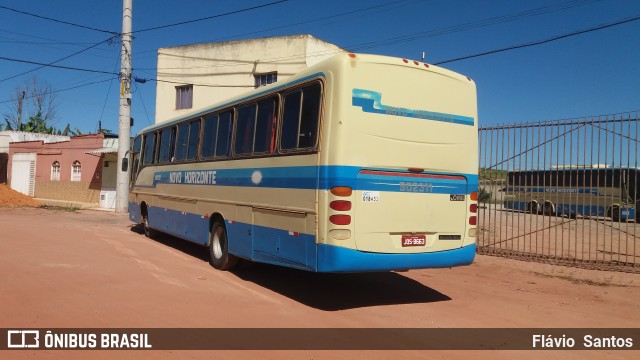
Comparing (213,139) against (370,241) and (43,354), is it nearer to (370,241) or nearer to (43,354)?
(370,241)

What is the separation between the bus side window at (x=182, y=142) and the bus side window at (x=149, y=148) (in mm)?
2069

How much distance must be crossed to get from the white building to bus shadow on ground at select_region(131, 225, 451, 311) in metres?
15.6

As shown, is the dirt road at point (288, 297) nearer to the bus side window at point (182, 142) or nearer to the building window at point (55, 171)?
the bus side window at point (182, 142)

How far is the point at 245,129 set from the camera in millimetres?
7965

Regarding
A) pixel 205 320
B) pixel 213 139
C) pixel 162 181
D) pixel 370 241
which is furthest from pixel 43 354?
pixel 162 181

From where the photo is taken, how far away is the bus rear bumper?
583 centimetres

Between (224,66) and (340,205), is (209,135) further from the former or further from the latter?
(224,66)

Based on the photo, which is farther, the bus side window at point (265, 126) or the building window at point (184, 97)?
the building window at point (184, 97)

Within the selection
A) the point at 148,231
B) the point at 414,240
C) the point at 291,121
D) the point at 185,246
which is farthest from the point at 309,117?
the point at 148,231

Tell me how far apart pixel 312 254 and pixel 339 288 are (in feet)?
6.03

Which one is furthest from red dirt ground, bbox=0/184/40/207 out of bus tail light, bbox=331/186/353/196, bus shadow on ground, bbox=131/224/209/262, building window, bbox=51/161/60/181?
bus tail light, bbox=331/186/353/196

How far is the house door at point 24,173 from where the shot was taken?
34406 mm

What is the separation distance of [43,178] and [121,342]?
3391 centimetres

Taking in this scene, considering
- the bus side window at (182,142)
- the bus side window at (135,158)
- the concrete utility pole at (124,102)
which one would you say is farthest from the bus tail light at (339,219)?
the concrete utility pole at (124,102)
